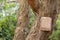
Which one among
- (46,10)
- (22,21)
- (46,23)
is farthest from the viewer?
(22,21)

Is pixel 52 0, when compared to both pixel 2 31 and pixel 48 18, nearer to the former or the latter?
pixel 48 18

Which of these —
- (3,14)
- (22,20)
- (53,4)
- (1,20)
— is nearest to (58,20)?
(53,4)

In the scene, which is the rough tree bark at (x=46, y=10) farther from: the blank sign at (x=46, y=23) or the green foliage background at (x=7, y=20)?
the green foliage background at (x=7, y=20)

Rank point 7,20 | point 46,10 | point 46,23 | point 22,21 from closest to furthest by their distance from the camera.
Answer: point 46,23
point 46,10
point 22,21
point 7,20

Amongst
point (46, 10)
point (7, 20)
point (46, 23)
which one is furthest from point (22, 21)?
point (7, 20)

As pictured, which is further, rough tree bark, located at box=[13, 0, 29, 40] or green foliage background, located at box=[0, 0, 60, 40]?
green foliage background, located at box=[0, 0, 60, 40]

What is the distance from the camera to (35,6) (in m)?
2.40

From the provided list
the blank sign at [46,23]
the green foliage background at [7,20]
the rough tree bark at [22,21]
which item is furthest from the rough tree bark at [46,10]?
the green foliage background at [7,20]

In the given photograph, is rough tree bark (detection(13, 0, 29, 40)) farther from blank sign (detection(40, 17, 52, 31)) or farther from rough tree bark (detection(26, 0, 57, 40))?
blank sign (detection(40, 17, 52, 31))

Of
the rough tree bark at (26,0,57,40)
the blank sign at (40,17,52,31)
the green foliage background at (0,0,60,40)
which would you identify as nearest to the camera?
the blank sign at (40,17,52,31)

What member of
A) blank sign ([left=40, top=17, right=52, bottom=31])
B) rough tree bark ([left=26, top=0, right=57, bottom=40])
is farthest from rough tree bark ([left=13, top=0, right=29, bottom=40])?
blank sign ([left=40, top=17, right=52, bottom=31])

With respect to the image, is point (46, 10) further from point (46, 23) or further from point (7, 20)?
point (7, 20)

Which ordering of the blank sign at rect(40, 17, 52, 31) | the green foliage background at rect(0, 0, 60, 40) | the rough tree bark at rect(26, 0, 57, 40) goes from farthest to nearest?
the green foliage background at rect(0, 0, 60, 40), the rough tree bark at rect(26, 0, 57, 40), the blank sign at rect(40, 17, 52, 31)

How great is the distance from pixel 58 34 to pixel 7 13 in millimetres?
3010
